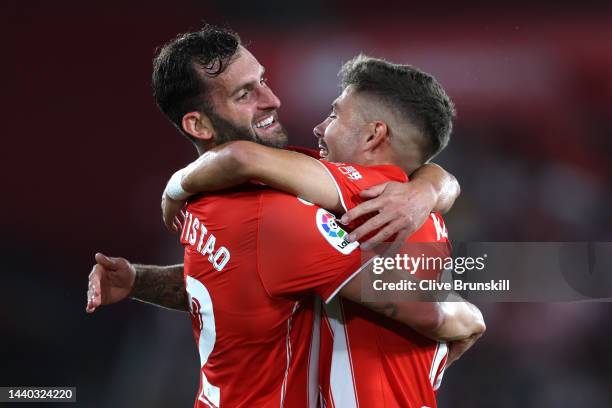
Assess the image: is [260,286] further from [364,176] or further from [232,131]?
[232,131]

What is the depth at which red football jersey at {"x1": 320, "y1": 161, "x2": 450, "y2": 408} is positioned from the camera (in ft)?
5.55

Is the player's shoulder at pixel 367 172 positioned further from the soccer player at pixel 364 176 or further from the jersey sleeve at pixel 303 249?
the jersey sleeve at pixel 303 249

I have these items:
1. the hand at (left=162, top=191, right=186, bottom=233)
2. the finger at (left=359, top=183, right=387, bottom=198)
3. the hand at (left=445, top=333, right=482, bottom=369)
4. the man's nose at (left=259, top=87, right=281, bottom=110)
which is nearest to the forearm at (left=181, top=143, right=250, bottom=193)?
the hand at (left=162, top=191, right=186, bottom=233)

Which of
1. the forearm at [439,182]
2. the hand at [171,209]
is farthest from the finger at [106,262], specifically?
the forearm at [439,182]

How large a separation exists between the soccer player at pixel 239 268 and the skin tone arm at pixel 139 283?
0.10 feet

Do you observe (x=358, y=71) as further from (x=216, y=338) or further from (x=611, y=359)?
(x=611, y=359)

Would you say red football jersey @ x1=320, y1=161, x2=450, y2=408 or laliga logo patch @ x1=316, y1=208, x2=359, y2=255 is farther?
red football jersey @ x1=320, y1=161, x2=450, y2=408

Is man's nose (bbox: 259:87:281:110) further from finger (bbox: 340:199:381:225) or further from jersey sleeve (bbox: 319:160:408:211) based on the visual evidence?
finger (bbox: 340:199:381:225)

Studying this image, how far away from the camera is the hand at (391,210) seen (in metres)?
1.58

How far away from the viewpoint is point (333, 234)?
5.20 ft

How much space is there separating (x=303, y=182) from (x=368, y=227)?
0.18 m

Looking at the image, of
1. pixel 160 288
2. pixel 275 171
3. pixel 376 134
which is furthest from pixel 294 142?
→ pixel 275 171

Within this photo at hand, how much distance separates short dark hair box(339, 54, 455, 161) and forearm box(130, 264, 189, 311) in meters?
0.85

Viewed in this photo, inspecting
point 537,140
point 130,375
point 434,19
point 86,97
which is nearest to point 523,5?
point 434,19
